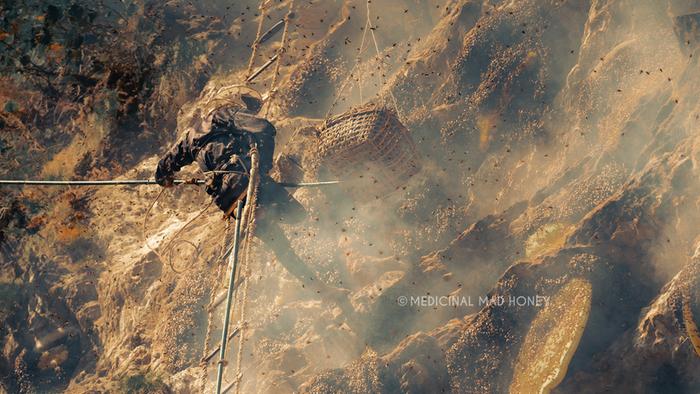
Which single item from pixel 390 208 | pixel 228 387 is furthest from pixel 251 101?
pixel 228 387

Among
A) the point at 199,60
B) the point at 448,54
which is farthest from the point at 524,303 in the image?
the point at 199,60

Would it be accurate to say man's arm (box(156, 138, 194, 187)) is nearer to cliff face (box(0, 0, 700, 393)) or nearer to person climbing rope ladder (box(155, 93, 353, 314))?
person climbing rope ladder (box(155, 93, 353, 314))

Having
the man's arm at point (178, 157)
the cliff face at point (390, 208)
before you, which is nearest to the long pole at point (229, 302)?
the man's arm at point (178, 157)

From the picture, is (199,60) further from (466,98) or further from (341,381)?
(341,381)

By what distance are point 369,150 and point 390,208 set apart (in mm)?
1326

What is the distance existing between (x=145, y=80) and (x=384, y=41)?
4.28 meters

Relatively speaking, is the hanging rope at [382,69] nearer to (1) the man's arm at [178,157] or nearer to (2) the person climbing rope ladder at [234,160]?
(2) the person climbing rope ladder at [234,160]

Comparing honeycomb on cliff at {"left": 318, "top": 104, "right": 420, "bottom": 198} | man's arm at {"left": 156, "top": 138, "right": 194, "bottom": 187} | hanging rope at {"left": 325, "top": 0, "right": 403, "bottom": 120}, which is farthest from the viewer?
hanging rope at {"left": 325, "top": 0, "right": 403, "bottom": 120}

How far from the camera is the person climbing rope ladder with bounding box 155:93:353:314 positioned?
671cm

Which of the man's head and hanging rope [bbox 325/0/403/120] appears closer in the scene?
the man's head

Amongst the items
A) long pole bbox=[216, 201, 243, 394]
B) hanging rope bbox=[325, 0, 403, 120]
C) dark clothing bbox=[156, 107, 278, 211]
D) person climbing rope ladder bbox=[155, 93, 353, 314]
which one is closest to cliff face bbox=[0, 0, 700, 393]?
hanging rope bbox=[325, 0, 403, 120]

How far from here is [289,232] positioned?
9156mm

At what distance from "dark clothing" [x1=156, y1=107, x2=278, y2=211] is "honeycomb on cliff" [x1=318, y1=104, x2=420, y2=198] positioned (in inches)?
37.8

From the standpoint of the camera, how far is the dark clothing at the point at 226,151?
6.68 metres
